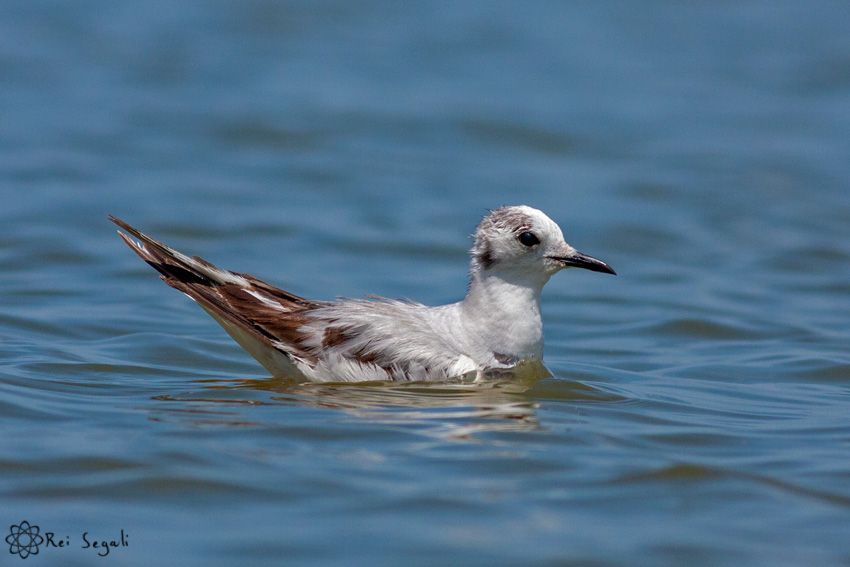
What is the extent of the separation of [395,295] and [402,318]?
146 inches

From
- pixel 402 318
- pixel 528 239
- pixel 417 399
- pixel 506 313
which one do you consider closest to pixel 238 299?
pixel 402 318

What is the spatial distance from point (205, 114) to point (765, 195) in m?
9.14

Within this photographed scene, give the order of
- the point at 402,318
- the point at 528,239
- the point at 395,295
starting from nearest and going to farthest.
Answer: the point at 402,318, the point at 528,239, the point at 395,295

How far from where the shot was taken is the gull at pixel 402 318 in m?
8.37

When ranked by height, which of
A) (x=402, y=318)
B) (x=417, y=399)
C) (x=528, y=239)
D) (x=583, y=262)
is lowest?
(x=417, y=399)

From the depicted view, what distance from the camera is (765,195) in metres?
16.8

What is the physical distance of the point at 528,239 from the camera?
8734 millimetres

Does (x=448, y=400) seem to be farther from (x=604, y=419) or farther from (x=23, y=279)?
(x=23, y=279)

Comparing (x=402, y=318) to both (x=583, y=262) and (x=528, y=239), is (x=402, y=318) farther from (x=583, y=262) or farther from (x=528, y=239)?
(x=583, y=262)

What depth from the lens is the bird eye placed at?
8.73 metres

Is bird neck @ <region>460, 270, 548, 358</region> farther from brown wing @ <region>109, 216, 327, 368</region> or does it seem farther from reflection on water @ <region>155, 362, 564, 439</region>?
brown wing @ <region>109, 216, 327, 368</region>

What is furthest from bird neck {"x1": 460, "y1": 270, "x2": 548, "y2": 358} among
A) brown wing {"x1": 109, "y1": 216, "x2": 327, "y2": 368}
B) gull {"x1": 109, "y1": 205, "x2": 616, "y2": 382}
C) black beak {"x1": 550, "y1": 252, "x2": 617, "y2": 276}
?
brown wing {"x1": 109, "y1": 216, "x2": 327, "y2": 368}

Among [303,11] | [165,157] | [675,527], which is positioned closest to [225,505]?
[675,527]

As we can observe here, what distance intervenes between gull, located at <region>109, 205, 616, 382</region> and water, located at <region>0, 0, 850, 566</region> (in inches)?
10.3
